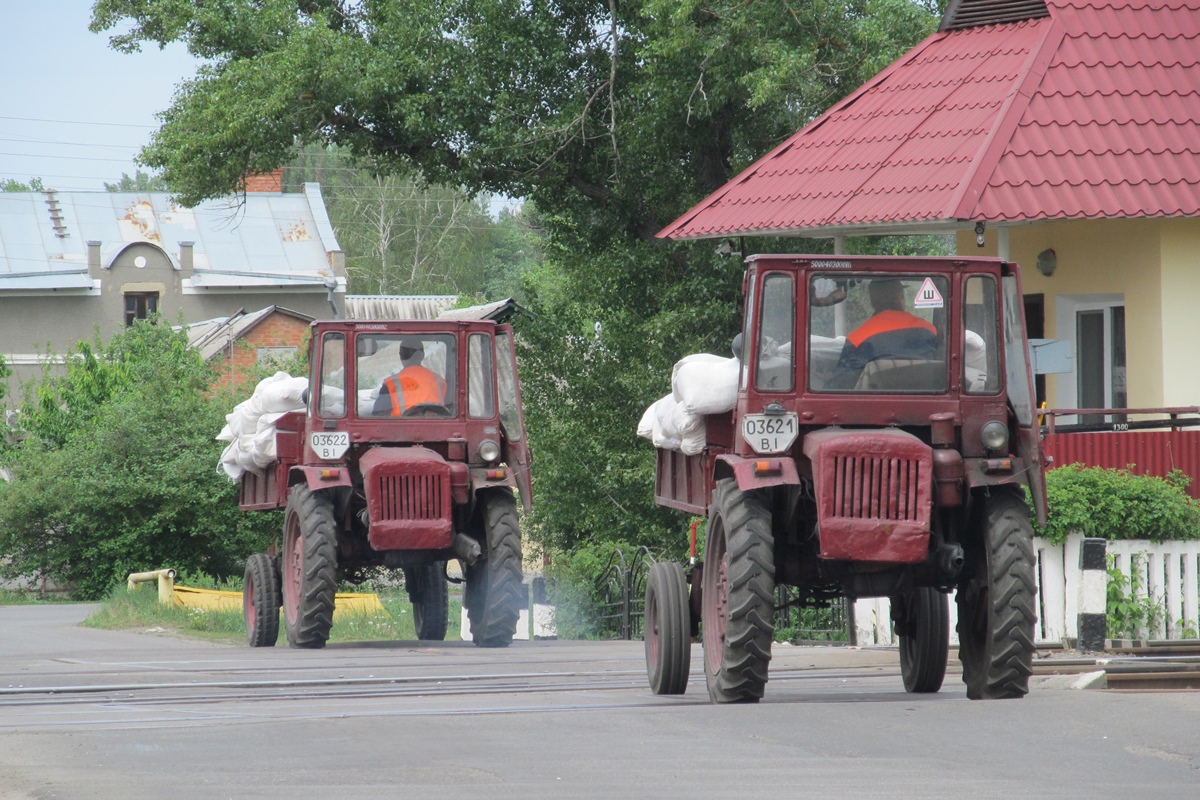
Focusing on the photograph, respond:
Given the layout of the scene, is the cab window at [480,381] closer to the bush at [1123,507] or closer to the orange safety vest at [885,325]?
the bush at [1123,507]

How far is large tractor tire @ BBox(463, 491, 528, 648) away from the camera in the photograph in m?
15.2

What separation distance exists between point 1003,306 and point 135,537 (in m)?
27.5

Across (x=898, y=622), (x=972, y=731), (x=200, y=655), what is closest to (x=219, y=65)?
(x=200, y=655)

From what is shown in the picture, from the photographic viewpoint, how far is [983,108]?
18.8m

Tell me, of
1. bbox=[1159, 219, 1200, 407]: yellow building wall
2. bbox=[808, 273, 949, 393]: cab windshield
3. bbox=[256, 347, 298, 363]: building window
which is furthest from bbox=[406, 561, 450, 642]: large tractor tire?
bbox=[256, 347, 298, 363]: building window

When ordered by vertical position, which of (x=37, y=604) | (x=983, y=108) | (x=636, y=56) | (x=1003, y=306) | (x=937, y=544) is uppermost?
(x=636, y=56)

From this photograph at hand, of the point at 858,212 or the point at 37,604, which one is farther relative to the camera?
the point at 37,604

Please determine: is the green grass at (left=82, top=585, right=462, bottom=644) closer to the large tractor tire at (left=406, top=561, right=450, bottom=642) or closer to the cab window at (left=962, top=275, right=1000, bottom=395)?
the large tractor tire at (left=406, top=561, right=450, bottom=642)

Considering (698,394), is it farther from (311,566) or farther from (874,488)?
(311,566)

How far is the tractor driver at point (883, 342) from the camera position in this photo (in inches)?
368

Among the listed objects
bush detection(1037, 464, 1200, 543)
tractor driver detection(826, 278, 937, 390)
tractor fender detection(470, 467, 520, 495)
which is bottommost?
bush detection(1037, 464, 1200, 543)

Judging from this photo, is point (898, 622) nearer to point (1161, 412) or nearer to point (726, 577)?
point (726, 577)

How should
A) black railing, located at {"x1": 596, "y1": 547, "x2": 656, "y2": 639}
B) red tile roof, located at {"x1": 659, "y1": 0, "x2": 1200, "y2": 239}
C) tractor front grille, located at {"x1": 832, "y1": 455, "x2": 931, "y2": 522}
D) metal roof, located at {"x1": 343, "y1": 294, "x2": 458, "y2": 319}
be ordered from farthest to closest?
metal roof, located at {"x1": 343, "y1": 294, "x2": 458, "y2": 319}, black railing, located at {"x1": 596, "y1": 547, "x2": 656, "y2": 639}, red tile roof, located at {"x1": 659, "y1": 0, "x2": 1200, "y2": 239}, tractor front grille, located at {"x1": 832, "y1": 455, "x2": 931, "y2": 522}

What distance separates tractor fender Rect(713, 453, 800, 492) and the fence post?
14.4ft
